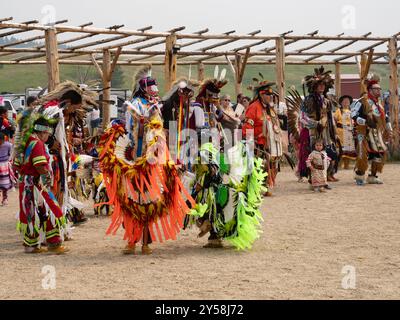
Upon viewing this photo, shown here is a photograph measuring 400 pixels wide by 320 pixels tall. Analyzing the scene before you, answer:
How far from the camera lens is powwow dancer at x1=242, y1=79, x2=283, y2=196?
455 inches

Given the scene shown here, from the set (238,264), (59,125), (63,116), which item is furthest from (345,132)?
(238,264)

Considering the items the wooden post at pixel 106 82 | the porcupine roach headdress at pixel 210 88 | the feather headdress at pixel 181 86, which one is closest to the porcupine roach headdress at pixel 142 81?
the feather headdress at pixel 181 86

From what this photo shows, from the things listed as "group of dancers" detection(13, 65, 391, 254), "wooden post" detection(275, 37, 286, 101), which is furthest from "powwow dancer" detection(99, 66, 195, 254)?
"wooden post" detection(275, 37, 286, 101)

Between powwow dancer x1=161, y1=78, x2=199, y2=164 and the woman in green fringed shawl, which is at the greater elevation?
powwow dancer x1=161, y1=78, x2=199, y2=164

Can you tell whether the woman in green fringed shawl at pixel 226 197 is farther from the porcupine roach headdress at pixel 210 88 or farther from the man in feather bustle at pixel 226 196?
the porcupine roach headdress at pixel 210 88

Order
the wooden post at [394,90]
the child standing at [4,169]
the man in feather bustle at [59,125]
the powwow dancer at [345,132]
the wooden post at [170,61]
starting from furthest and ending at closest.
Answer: the wooden post at [394,90]
the powwow dancer at [345,132]
the wooden post at [170,61]
the child standing at [4,169]
the man in feather bustle at [59,125]

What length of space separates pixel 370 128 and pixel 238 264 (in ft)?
21.9

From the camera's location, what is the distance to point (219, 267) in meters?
6.36

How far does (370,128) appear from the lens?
1252 centimetres

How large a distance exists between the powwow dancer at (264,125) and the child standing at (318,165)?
0.56 m

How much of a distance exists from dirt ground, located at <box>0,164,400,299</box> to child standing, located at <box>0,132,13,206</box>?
4.88 ft

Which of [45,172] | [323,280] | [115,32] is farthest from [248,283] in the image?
[115,32]

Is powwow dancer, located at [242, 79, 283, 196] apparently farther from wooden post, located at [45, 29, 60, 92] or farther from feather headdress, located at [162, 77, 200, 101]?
feather headdress, located at [162, 77, 200, 101]

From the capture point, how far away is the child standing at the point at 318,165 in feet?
39.1
